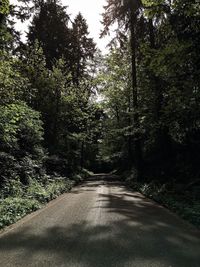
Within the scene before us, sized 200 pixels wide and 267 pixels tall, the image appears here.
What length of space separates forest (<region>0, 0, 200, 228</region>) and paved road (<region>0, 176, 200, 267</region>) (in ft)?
3.38

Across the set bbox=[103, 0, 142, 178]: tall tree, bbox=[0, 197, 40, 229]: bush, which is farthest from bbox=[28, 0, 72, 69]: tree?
bbox=[0, 197, 40, 229]: bush

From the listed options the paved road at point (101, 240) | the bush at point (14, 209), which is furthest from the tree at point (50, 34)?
the paved road at point (101, 240)

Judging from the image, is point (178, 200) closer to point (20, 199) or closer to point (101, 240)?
point (20, 199)

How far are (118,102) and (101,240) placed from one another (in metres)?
27.1

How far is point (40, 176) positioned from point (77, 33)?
28548 millimetres

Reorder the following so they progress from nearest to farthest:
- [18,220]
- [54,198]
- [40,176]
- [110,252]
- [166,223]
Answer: [110,252] < [166,223] < [18,220] < [54,198] < [40,176]

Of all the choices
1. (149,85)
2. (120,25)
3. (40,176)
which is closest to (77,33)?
(120,25)

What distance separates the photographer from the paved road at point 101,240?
559cm

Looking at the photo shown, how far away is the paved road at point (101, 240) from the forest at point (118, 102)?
1.03 m

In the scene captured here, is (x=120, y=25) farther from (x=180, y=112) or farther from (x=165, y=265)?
(x=165, y=265)

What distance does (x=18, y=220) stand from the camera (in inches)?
380

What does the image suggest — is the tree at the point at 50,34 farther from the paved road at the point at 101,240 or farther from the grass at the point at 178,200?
the paved road at the point at 101,240

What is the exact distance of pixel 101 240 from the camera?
6953 millimetres

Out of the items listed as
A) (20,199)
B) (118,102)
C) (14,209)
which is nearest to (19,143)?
(20,199)
